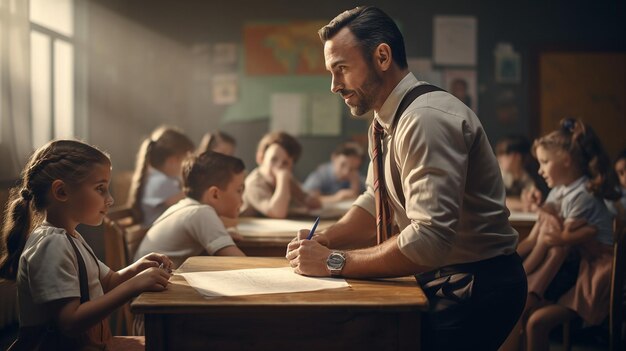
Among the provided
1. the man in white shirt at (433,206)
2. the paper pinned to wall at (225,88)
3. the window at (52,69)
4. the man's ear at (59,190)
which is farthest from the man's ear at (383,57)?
the paper pinned to wall at (225,88)

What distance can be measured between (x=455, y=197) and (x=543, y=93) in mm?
6301

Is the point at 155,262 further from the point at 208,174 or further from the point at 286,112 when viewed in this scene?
the point at 286,112

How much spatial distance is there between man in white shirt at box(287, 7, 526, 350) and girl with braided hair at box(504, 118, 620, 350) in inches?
54.5

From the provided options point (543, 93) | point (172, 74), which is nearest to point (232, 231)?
point (172, 74)

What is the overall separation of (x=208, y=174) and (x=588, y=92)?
5.81m

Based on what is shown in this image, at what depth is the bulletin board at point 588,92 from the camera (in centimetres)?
757

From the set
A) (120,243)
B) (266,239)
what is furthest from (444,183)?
(120,243)

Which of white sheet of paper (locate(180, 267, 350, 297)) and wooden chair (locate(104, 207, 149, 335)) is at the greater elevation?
white sheet of paper (locate(180, 267, 350, 297))

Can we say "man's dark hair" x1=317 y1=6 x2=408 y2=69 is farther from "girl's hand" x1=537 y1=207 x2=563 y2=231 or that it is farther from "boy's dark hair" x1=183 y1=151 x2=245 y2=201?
"girl's hand" x1=537 y1=207 x2=563 y2=231

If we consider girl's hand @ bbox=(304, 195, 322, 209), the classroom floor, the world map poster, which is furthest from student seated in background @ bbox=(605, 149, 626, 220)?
the world map poster

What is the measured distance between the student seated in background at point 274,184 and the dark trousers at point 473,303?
228 cm

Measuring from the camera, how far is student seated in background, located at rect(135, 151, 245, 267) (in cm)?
261

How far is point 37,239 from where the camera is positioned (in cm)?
188

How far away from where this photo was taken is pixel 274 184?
4.48 metres
